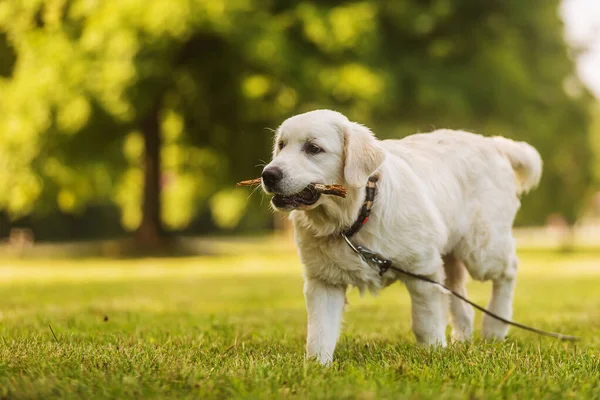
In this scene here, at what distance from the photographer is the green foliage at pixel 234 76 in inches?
679

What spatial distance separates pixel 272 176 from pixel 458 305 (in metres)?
2.29

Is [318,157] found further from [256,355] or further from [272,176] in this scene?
[256,355]

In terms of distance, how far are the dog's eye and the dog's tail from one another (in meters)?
2.21

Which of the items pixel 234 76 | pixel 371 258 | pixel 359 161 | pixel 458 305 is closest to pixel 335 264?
pixel 371 258

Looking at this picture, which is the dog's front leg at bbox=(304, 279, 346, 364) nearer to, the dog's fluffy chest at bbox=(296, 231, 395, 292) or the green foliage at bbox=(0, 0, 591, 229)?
the dog's fluffy chest at bbox=(296, 231, 395, 292)

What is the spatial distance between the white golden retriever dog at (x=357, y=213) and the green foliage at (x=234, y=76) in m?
12.4

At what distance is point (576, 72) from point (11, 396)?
2548cm

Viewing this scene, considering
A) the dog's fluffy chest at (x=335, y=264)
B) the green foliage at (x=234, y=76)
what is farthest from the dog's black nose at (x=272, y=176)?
the green foliage at (x=234, y=76)

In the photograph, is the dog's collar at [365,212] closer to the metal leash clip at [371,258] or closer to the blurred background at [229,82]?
the metal leash clip at [371,258]

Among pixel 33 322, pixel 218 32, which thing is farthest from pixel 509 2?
pixel 33 322

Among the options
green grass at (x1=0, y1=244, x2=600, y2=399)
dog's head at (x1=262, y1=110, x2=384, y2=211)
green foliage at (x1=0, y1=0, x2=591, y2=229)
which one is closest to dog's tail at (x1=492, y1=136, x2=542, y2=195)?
green grass at (x1=0, y1=244, x2=600, y2=399)

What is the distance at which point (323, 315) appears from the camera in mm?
4457

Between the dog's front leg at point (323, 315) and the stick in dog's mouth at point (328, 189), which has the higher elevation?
the stick in dog's mouth at point (328, 189)

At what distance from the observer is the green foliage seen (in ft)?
56.5
